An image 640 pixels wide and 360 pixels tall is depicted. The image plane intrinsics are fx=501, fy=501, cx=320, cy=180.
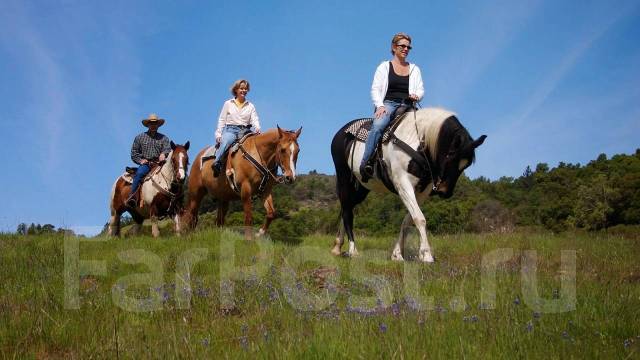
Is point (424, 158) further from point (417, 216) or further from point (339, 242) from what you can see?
point (339, 242)

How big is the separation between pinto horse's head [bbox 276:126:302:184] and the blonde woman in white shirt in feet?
5.22

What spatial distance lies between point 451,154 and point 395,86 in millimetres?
2014

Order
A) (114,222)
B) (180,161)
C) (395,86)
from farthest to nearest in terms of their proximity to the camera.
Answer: (114,222)
(180,161)
(395,86)

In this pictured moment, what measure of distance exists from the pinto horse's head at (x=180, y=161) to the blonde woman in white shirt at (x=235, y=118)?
0.77 metres

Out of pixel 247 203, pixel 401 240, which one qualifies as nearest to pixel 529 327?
pixel 401 240

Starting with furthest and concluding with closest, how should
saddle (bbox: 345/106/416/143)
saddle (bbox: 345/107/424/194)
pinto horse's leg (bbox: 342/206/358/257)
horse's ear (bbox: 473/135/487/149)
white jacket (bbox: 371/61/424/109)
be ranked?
pinto horse's leg (bbox: 342/206/358/257), white jacket (bbox: 371/61/424/109), saddle (bbox: 345/106/416/143), saddle (bbox: 345/107/424/194), horse's ear (bbox: 473/135/487/149)

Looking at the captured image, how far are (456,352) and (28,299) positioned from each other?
498 centimetres

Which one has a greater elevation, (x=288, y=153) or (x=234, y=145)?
(x=234, y=145)

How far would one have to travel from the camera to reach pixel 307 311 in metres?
5.11

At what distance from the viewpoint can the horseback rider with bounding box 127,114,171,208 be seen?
14102 millimetres

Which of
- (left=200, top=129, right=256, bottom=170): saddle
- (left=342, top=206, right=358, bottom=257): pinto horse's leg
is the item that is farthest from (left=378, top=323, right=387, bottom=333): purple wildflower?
(left=200, top=129, right=256, bottom=170): saddle

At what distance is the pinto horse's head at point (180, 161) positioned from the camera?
1265 centimetres

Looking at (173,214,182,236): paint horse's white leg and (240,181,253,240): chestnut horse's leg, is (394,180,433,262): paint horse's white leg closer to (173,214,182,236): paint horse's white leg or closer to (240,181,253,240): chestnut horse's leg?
(240,181,253,240): chestnut horse's leg

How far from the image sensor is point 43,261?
8.52 metres
